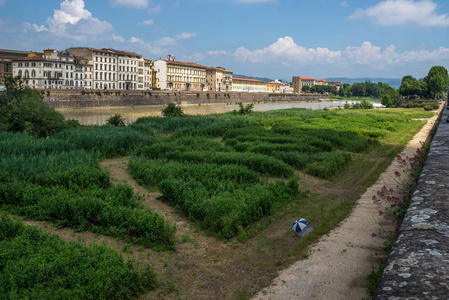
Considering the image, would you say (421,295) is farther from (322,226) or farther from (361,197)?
(361,197)

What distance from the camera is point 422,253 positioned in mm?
4852

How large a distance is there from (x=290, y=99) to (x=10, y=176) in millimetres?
130255

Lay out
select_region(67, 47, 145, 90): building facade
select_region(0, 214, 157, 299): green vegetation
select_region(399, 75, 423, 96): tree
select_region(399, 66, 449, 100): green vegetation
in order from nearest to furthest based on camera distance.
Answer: select_region(0, 214, 157, 299): green vegetation → select_region(67, 47, 145, 90): building facade → select_region(399, 66, 449, 100): green vegetation → select_region(399, 75, 423, 96): tree

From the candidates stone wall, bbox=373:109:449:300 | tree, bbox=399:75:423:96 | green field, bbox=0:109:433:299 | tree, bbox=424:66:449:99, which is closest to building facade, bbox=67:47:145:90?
green field, bbox=0:109:433:299

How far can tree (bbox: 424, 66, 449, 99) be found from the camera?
9875 centimetres

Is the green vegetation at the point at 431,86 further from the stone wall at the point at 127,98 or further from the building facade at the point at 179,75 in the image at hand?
the building facade at the point at 179,75

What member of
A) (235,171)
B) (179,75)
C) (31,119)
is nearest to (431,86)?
(179,75)

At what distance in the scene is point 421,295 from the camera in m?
3.97

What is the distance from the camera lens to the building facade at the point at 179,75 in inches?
4491

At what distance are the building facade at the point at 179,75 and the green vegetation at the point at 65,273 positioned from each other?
106959 millimetres

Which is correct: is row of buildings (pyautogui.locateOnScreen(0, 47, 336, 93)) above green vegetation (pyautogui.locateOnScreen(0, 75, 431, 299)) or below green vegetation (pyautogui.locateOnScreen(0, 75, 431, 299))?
above

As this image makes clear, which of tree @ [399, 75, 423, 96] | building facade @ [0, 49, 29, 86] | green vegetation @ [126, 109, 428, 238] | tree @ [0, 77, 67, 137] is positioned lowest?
green vegetation @ [126, 109, 428, 238]

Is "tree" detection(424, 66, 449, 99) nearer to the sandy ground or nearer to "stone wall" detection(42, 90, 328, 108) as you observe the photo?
"stone wall" detection(42, 90, 328, 108)

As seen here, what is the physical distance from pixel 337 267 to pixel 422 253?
2.83m
